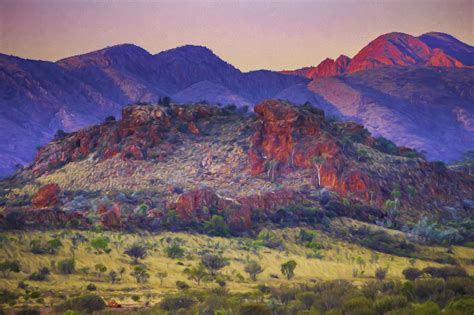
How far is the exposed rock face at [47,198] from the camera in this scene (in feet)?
369

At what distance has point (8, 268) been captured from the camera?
225 ft

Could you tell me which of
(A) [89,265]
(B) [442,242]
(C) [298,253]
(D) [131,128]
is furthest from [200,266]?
(D) [131,128]

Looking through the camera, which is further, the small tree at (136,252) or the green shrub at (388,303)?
the small tree at (136,252)

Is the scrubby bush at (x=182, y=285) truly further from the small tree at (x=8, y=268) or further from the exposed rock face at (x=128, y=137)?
the exposed rock face at (x=128, y=137)

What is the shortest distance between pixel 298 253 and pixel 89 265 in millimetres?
28359

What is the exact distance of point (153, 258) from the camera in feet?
267

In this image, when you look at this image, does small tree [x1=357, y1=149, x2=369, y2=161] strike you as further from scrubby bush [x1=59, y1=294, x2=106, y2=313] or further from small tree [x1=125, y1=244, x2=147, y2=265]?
scrubby bush [x1=59, y1=294, x2=106, y2=313]

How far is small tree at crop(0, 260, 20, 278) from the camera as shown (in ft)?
222

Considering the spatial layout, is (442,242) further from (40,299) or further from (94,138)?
(94,138)

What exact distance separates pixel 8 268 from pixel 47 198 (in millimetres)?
46999

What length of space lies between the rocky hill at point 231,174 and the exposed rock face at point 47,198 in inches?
6.8

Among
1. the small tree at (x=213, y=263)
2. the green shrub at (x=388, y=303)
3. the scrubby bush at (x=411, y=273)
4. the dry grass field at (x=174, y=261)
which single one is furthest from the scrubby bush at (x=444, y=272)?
the green shrub at (x=388, y=303)

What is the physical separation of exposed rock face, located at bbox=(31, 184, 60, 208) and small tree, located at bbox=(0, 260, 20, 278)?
4266 cm

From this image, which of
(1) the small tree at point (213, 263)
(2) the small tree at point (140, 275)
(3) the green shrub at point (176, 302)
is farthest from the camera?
(1) the small tree at point (213, 263)
